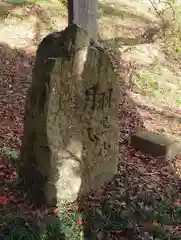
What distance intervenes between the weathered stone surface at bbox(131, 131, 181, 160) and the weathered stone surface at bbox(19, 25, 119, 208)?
182 cm

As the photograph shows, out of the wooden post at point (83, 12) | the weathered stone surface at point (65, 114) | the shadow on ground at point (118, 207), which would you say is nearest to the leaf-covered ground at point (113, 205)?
the shadow on ground at point (118, 207)

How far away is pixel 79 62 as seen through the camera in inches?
195

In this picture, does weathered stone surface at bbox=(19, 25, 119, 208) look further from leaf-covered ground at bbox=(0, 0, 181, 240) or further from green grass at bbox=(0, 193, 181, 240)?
green grass at bbox=(0, 193, 181, 240)

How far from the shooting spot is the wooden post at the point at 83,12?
8.83m

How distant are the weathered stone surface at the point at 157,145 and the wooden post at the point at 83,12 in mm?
2533

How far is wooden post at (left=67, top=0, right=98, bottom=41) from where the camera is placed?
29.0 feet

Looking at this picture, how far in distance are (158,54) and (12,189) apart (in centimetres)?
849

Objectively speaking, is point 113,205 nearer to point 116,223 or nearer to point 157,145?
point 116,223

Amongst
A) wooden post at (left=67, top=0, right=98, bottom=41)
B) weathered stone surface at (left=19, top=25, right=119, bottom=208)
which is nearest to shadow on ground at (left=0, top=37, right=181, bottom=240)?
weathered stone surface at (left=19, top=25, right=119, bottom=208)

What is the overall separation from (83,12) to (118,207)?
4919mm

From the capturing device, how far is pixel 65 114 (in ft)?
16.2

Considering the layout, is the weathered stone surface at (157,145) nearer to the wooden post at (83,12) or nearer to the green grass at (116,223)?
the green grass at (116,223)

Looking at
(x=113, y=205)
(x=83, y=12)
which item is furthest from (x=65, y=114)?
(x=83, y=12)

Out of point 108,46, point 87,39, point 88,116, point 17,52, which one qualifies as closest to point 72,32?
point 87,39
